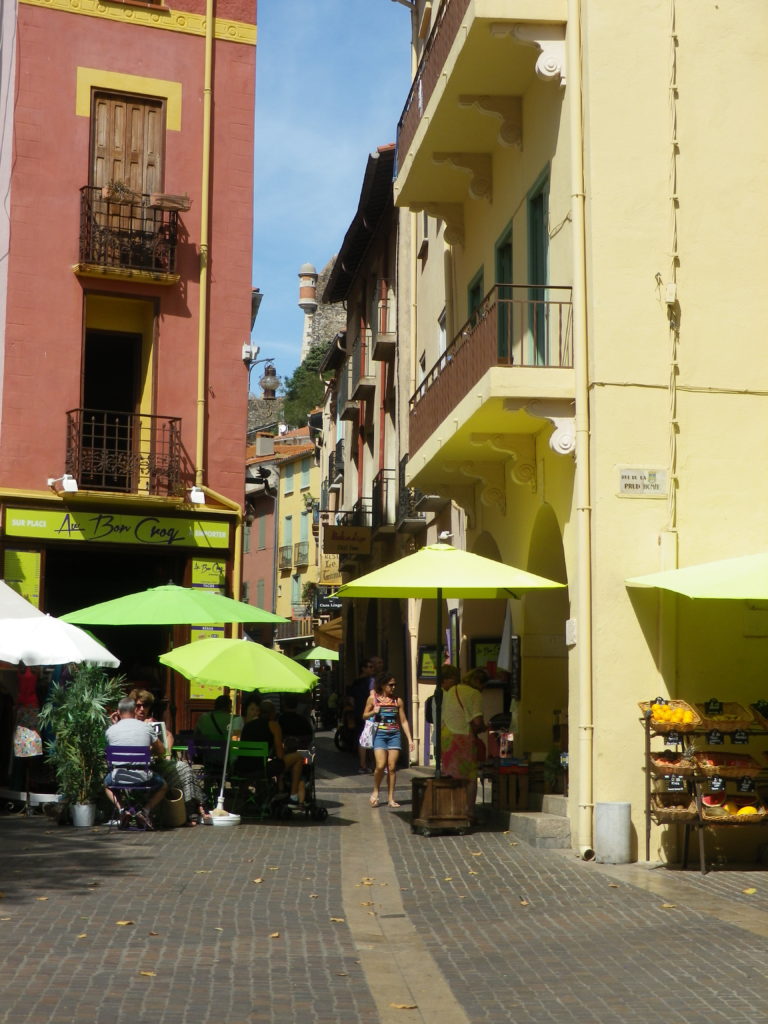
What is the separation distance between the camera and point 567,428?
43.7ft

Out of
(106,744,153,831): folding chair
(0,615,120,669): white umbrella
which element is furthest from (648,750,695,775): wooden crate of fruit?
(0,615,120,669): white umbrella

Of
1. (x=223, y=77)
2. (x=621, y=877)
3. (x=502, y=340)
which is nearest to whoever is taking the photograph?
(x=621, y=877)

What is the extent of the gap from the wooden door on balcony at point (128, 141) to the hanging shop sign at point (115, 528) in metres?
5.13

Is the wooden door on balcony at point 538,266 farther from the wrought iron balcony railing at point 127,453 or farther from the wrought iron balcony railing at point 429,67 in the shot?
the wrought iron balcony railing at point 127,453

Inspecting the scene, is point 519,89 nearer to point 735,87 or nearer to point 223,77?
point 735,87

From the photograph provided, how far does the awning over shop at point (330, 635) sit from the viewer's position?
3934 centimetres

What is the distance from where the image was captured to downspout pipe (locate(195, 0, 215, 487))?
22484 mm

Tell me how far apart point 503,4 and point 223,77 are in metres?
10.6

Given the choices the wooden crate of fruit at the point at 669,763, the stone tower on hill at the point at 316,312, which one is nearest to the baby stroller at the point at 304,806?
the wooden crate of fruit at the point at 669,763

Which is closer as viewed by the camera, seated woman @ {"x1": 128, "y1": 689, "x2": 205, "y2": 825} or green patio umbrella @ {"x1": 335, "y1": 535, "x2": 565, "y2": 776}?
green patio umbrella @ {"x1": 335, "y1": 535, "x2": 565, "y2": 776}

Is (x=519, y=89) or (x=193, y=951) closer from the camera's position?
(x=193, y=951)

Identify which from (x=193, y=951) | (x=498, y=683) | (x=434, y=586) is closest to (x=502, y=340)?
(x=434, y=586)

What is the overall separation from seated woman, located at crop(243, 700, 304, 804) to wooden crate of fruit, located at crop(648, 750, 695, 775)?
15.6 ft

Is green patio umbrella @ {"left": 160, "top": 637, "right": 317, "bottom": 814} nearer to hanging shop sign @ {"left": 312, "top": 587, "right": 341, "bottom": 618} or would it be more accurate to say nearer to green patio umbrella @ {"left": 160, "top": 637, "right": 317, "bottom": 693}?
green patio umbrella @ {"left": 160, "top": 637, "right": 317, "bottom": 693}
